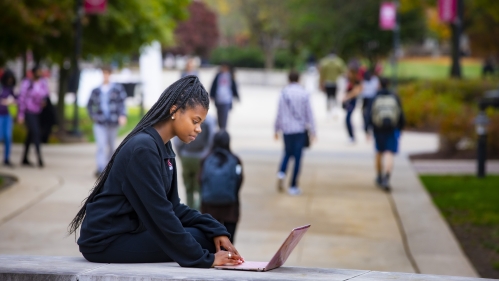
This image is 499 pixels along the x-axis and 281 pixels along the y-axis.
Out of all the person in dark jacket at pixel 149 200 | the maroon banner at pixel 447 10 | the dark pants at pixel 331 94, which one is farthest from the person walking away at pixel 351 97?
the person in dark jacket at pixel 149 200

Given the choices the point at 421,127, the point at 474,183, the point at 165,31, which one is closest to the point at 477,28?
the point at 421,127

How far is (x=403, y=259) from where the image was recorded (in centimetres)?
807

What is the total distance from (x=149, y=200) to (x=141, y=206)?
0.08 m

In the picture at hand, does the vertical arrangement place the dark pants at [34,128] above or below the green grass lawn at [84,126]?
above

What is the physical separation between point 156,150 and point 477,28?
164 feet

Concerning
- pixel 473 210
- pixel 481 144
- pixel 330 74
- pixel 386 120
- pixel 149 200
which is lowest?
pixel 473 210

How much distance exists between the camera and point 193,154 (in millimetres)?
8844

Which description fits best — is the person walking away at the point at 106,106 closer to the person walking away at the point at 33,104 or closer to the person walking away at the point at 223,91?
the person walking away at the point at 33,104

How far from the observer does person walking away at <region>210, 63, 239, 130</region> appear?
17.7 m

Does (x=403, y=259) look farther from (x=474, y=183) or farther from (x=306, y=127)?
(x=474, y=183)

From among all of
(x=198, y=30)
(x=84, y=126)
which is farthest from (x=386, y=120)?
(x=198, y=30)

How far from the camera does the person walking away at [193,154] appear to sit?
29.0 feet

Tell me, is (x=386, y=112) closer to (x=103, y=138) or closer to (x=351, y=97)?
(x=103, y=138)

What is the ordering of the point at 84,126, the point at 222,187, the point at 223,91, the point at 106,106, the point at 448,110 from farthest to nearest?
the point at 84,126
the point at 448,110
the point at 223,91
the point at 106,106
the point at 222,187
